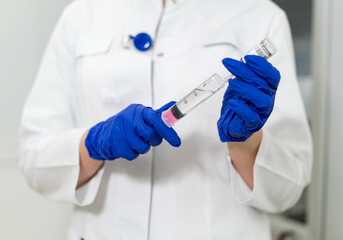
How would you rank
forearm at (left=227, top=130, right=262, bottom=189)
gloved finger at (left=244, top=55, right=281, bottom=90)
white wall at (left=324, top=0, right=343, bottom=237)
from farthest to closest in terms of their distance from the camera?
white wall at (left=324, top=0, right=343, bottom=237), forearm at (left=227, top=130, right=262, bottom=189), gloved finger at (left=244, top=55, right=281, bottom=90)

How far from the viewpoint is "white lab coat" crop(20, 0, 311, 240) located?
707 mm

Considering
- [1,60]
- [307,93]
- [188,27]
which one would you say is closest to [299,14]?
[307,93]

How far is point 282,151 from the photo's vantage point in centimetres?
A: 70

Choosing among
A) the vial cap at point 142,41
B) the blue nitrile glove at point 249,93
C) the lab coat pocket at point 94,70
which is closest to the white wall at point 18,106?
the lab coat pocket at point 94,70

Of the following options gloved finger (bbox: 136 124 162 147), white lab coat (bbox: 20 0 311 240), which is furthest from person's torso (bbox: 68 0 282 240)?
gloved finger (bbox: 136 124 162 147)

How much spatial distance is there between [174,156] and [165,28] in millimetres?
281

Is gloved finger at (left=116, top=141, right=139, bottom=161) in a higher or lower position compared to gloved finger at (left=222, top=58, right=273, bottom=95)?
lower

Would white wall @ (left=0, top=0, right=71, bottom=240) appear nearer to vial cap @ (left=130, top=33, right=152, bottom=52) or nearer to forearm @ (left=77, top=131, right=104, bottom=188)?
forearm @ (left=77, top=131, right=104, bottom=188)

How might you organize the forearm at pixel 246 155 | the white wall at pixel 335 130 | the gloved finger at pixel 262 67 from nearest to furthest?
the gloved finger at pixel 262 67 → the forearm at pixel 246 155 → the white wall at pixel 335 130

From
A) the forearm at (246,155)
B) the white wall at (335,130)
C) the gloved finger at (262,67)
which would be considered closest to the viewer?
the gloved finger at (262,67)

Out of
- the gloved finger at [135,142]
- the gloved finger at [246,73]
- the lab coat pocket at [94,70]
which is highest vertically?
the lab coat pocket at [94,70]

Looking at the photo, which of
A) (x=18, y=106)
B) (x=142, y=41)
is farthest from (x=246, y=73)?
(x=18, y=106)

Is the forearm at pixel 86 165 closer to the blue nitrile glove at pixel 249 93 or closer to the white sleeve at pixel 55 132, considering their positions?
the white sleeve at pixel 55 132

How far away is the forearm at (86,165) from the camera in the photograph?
0.72 m
